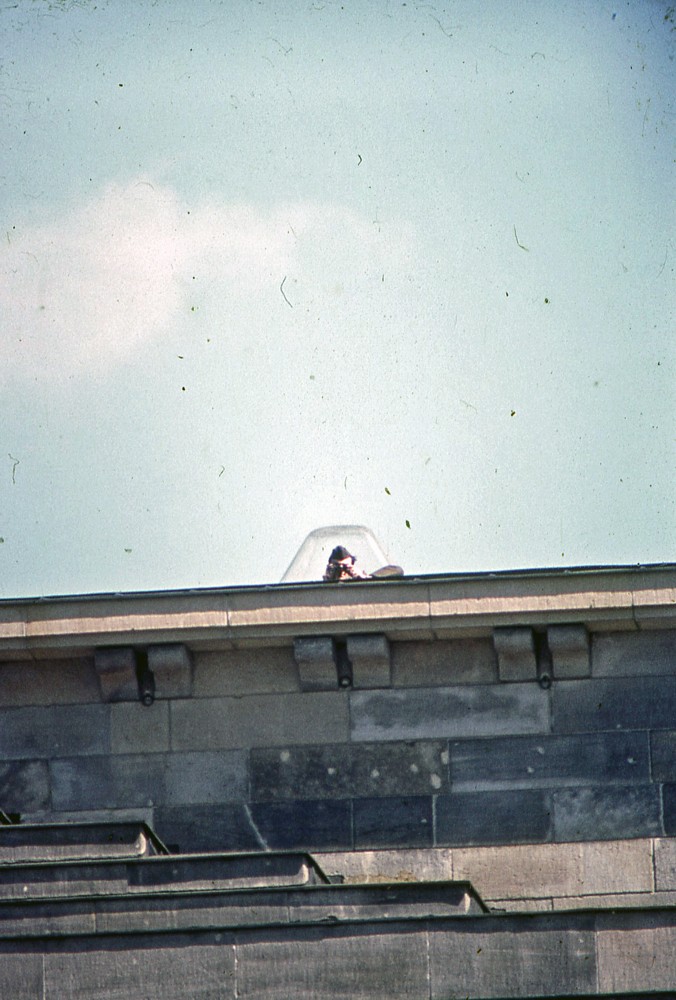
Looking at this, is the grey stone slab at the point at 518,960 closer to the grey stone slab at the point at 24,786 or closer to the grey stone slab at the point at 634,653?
the grey stone slab at the point at 634,653

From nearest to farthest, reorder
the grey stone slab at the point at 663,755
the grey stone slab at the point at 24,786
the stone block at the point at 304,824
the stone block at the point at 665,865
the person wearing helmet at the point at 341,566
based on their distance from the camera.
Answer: the stone block at the point at 665,865 < the grey stone slab at the point at 663,755 < the stone block at the point at 304,824 < the grey stone slab at the point at 24,786 < the person wearing helmet at the point at 341,566

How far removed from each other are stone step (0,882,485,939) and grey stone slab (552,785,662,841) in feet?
7.39

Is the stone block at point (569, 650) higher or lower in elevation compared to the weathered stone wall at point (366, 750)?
higher

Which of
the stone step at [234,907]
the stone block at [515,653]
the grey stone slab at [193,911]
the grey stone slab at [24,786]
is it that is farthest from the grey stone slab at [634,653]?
the grey stone slab at [24,786]

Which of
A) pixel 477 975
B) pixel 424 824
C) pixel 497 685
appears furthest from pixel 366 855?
pixel 477 975

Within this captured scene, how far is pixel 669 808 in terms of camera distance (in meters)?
17.8

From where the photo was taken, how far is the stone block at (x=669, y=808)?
1781 cm

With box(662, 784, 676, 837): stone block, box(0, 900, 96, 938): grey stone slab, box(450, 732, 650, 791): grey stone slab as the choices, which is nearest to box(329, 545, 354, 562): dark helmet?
box(450, 732, 650, 791): grey stone slab

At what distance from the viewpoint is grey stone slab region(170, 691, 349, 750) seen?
18.7 meters

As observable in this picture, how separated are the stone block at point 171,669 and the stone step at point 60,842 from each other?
74.5 inches

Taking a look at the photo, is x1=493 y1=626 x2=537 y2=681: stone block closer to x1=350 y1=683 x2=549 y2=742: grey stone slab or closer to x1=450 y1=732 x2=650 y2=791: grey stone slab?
x1=350 y1=683 x2=549 y2=742: grey stone slab

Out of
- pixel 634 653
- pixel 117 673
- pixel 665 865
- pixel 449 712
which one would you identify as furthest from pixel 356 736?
pixel 665 865

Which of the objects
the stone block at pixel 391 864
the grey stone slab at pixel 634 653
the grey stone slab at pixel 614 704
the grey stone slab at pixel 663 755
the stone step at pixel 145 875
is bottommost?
the stone step at pixel 145 875

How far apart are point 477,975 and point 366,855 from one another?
3.19m
